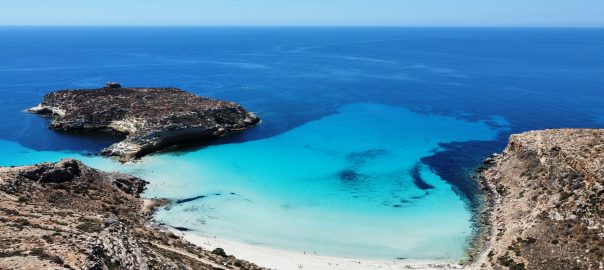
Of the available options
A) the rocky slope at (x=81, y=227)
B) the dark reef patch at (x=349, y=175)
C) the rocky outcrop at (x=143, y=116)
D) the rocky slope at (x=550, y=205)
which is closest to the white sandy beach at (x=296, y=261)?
the rocky slope at (x=81, y=227)

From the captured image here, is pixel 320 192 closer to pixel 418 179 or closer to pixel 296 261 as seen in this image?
pixel 418 179

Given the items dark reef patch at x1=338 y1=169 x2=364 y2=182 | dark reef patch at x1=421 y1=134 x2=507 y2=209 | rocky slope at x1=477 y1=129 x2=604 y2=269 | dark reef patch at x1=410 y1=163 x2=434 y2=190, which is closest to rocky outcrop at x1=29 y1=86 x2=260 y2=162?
dark reef patch at x1=338 y1=169 x2=364 y2=182

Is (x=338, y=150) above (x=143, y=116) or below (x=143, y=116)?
below

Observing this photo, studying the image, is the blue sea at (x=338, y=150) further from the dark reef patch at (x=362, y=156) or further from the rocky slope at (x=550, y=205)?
the rocky slope at (x=550, y=205)

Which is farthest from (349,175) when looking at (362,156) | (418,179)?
(418,179)

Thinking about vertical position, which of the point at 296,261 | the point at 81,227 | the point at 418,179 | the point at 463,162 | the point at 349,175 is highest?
the point at 81,227

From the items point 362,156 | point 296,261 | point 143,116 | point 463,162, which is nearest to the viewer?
point 296,261

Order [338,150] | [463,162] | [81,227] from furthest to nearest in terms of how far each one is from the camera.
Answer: [338,150]
[463,162]
[81,227]

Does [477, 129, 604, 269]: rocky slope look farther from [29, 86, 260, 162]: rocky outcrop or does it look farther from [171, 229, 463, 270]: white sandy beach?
[29, 86, 260, 162]: rocky outcrop
